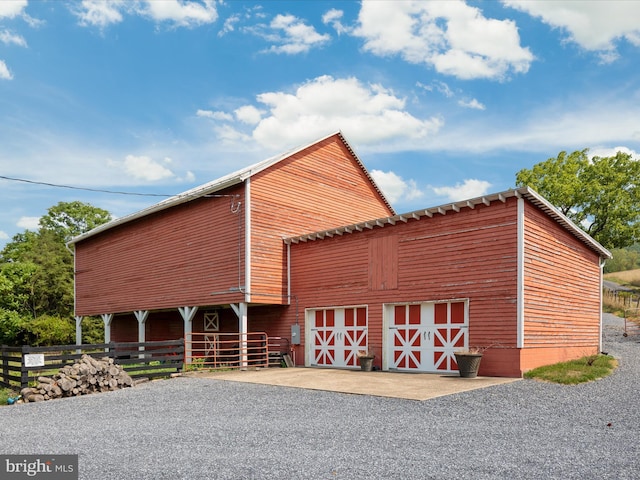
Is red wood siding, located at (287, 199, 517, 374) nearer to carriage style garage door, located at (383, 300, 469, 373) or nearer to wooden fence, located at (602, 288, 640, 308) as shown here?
carriage style garage door, located at (383, 300, 469, 373)

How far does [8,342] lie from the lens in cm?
4594

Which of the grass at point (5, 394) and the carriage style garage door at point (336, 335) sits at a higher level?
the carriage style garage door at point (336, 335)

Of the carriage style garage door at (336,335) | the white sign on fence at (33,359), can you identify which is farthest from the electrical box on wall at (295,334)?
the white sign on fence at (33,359)

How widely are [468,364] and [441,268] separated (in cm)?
292

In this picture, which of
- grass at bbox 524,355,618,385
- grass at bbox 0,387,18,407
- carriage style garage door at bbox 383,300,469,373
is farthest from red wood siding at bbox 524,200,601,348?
grass at bbox 0,387,18,407

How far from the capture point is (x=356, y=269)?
62.1 feet

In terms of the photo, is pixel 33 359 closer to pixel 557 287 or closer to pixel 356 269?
pixel 356 269

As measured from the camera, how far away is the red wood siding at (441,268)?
49.3 feet

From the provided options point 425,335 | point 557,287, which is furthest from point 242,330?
point 557,287

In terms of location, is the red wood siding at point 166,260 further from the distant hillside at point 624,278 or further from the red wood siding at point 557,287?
the distant hillside at point 624,278

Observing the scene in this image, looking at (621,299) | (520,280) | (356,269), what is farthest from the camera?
(621,299)

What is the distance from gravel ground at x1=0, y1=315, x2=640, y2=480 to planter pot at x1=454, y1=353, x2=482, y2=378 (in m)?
1.47

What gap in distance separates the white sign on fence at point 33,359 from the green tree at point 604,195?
33076 millimetres

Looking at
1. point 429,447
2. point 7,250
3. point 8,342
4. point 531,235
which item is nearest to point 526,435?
point 429,447
